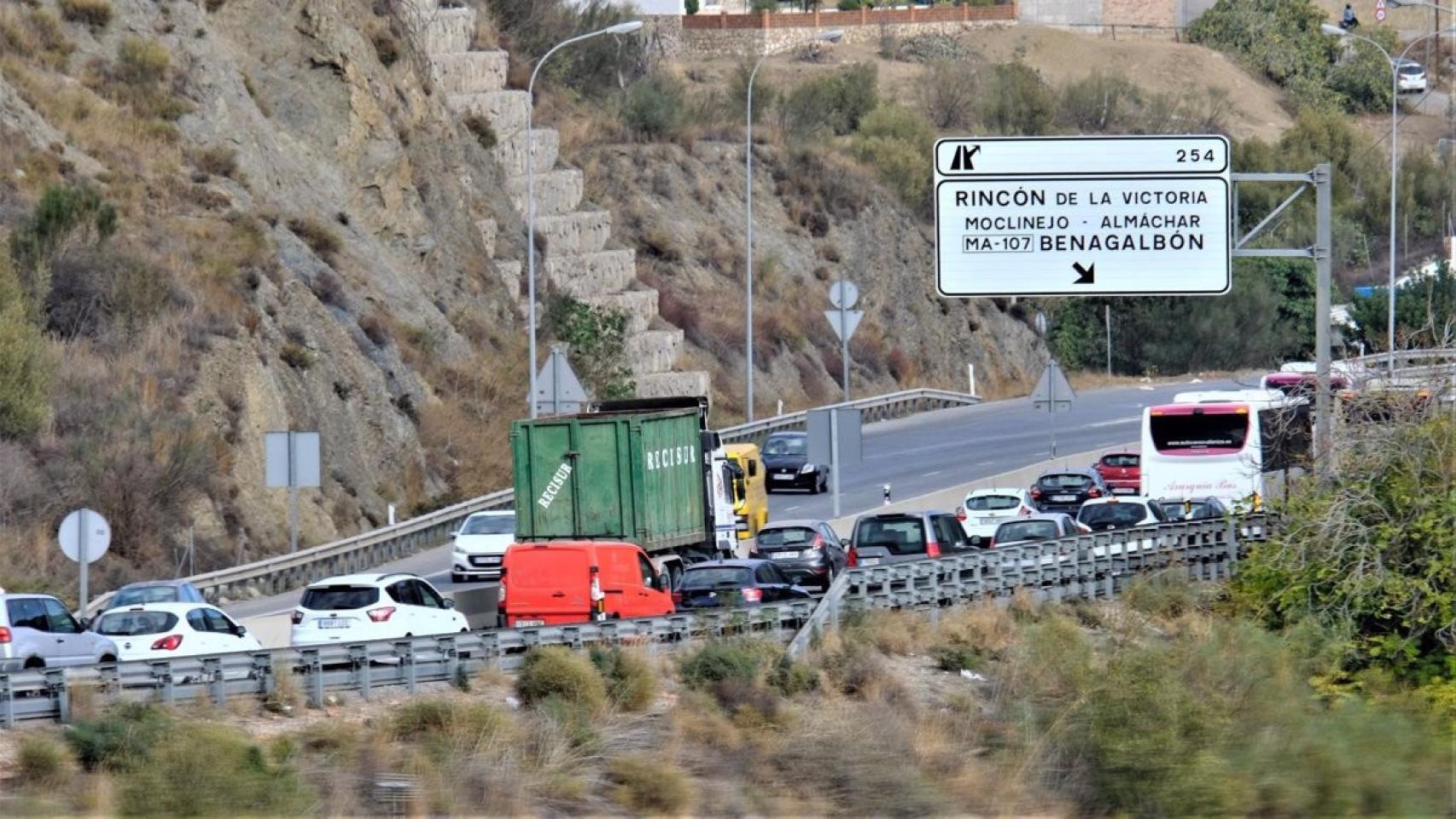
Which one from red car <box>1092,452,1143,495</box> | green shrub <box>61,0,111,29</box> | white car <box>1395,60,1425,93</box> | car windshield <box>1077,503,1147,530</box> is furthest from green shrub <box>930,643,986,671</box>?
white car <box>1395,60,1425,93</box>

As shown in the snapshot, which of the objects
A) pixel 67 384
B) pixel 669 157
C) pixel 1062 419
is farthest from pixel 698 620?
pixel 669 157

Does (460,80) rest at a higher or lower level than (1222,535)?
higher

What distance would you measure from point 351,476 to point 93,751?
30.9 meters

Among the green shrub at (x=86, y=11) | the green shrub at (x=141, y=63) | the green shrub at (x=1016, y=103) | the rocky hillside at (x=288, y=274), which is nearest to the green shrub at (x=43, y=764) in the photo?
the rocky hillside at (x=288, y=274)

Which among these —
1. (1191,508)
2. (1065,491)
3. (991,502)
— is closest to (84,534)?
(991,502)

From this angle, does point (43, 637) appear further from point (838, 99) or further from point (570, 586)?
point (838, 99)

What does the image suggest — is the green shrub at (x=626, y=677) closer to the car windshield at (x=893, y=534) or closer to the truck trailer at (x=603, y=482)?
the truck trailer at (x=603, y=482)

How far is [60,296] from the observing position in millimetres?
44906

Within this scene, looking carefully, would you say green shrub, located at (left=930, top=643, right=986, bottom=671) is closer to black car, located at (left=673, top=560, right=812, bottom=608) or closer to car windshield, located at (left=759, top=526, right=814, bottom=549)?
black car, located at (left=673, top=560, right=812, bottom=608)

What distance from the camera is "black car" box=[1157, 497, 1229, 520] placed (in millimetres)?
38438

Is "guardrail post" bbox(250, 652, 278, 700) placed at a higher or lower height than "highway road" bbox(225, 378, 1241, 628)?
lower

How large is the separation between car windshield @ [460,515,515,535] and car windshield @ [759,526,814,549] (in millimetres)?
6281

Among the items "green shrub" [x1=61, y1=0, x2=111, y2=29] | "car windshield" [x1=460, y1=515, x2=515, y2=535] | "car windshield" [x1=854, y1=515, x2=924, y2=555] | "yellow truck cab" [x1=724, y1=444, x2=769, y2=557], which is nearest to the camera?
"car windshield" [x1=854, y1=515, x2=924, y2=555]

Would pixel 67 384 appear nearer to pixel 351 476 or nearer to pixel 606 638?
pixel 351 476
